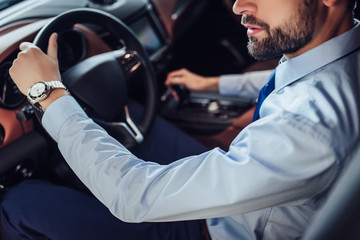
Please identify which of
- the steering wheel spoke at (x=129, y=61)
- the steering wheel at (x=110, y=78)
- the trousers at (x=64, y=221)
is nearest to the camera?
the trousers at (x=64, y=221)

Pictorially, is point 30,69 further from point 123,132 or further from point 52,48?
point 123,132

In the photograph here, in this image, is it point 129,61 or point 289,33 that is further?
point 129,61

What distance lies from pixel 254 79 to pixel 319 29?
0.59 m

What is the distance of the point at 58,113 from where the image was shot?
2.67 feet

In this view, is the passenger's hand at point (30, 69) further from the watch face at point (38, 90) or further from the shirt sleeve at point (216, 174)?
the shirt sleeve at point (216, 174)

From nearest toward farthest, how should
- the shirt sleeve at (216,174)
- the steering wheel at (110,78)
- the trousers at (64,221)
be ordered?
the shirt sleeve at (216,174)
the trousers at (64,221)
the steering wheel at (110,78)

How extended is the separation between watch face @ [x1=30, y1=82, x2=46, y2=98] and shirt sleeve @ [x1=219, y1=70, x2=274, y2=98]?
79 centimetres

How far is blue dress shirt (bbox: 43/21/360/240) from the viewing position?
0.62 m

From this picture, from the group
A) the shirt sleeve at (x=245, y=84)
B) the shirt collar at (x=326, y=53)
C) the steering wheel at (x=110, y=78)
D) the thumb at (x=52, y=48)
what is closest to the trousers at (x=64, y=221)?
the steering wheel at (x=110, y=78)

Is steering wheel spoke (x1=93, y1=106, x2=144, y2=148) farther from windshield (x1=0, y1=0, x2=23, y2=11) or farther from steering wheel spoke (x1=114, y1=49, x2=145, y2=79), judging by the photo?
windshield (x1=0, y1=0, x2=23, y2=11)

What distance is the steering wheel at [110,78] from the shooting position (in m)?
1.01

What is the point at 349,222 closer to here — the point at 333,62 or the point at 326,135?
the point at 326,135

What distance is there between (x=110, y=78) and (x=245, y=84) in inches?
22.2

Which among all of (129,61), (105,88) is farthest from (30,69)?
(129,61)
